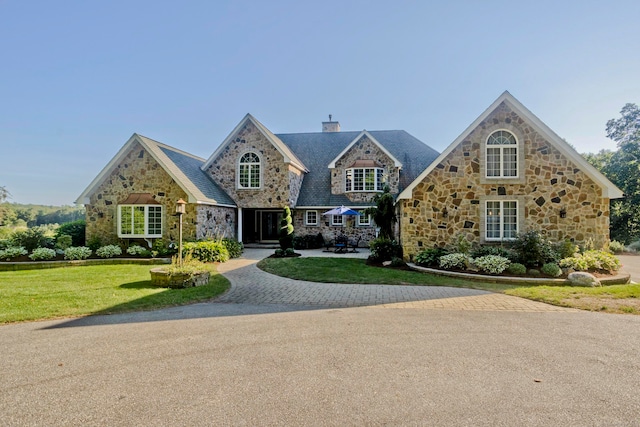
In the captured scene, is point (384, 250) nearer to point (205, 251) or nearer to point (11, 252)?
point (205, 251)

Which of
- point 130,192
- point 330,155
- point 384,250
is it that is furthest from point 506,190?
point 130,192

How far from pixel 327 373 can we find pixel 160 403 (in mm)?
1899

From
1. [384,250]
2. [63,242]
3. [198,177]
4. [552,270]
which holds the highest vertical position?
[198,177]

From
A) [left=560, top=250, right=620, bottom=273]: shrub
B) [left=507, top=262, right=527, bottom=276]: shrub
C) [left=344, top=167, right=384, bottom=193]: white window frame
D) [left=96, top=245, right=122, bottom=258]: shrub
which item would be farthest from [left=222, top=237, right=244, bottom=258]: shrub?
[left=560, top=250, right=620, bottom=273]: shrub

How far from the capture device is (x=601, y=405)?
3541 mm

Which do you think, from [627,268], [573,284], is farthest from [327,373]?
Result: [627,268]

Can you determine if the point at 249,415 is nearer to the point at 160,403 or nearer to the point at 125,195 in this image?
the point at 160,403

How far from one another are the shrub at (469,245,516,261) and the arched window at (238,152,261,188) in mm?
14012

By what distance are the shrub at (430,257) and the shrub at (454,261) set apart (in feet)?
1.75

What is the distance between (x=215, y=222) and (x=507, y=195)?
15.1 m

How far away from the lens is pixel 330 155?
27.0 metres

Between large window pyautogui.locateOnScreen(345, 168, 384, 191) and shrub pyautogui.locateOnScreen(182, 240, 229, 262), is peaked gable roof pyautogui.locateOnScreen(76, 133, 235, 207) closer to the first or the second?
shrub pyautogui.locateOnScreen(182, 240, 229, 262)

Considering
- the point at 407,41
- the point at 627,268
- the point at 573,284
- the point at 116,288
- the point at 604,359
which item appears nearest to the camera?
the point at 604,359

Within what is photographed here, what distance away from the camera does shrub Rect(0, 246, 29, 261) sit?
1530cm
